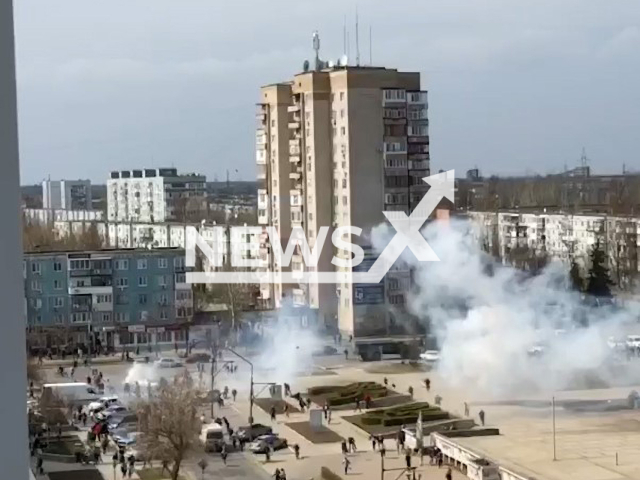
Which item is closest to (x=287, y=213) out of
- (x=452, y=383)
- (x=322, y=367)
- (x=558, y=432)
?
(x=322, y=367)

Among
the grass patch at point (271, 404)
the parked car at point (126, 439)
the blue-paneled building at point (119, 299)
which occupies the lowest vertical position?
the grass patch at point (271, 404)

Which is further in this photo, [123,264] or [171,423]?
[123,264]

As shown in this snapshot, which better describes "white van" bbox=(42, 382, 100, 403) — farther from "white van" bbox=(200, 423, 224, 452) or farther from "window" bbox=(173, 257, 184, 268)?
"window" bbox=(173, 257, 184, 268)

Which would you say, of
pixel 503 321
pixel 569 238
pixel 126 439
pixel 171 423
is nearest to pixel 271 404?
pixel 171 423

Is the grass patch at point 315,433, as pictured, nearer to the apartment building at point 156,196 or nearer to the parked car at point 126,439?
the parked car at point 126,439

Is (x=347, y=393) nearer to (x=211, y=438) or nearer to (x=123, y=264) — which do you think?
(x=211, y=438)

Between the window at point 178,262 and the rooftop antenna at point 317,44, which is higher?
the rooftop antenna at point 317,44

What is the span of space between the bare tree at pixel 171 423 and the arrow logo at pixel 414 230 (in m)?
1.00

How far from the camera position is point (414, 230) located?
146 inches

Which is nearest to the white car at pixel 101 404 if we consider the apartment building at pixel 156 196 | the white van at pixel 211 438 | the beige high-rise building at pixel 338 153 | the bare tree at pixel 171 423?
the bare tree at pixel 171 423

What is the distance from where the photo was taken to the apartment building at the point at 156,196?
3.01m

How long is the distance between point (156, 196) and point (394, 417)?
111 centimetres

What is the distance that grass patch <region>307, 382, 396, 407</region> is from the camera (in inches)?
128

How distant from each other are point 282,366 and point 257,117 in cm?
96
